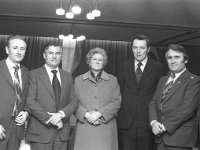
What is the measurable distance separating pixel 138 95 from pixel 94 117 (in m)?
0.54

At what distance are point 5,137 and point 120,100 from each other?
128 centimetres

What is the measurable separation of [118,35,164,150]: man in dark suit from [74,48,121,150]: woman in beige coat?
10 centimetres

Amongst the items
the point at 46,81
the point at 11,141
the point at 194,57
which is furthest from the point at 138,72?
the point at 194,57

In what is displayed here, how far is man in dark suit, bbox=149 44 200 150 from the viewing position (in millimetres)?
3016

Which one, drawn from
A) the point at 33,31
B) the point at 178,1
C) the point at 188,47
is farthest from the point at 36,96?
the point at 188,47

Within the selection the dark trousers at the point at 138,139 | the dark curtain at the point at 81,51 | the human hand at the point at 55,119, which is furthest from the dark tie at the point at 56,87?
the dark curtain at the point at 81,51

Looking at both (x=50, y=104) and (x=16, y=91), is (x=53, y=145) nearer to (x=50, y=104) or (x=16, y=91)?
(x=50, y=104)

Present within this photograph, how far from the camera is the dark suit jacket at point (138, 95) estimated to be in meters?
3.39

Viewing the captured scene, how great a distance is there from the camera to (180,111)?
302 centimetres

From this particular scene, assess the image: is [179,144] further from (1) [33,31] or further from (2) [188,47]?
(2) [188,47]

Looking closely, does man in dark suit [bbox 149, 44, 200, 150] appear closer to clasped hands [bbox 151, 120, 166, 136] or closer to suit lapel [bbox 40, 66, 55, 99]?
clasped hands [bbox 151, 120, 166, 136]

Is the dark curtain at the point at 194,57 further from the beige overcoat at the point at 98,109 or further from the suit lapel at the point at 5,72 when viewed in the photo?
the suit lapel at the point at 5,72

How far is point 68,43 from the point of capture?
12.3 meters

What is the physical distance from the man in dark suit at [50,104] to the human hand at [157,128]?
0.84m
